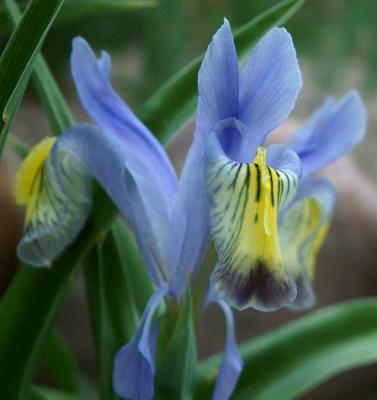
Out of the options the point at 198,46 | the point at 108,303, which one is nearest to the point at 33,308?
the point at 108,303

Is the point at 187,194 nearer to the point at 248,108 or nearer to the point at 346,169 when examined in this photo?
the point at 248,108

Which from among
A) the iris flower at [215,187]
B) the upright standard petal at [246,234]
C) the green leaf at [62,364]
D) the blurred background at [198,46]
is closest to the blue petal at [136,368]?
the iris flower at [215,187]

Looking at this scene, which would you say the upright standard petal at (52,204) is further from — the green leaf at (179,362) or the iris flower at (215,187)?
the green leaf at (179,362)

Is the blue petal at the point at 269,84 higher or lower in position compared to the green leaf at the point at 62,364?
higher

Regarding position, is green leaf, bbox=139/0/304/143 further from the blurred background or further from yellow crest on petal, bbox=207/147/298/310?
the blurred background

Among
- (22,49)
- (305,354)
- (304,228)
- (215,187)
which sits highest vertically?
(22,49)

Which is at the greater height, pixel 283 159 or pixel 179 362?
pixel 283 159

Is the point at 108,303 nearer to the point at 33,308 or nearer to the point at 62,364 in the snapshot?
the point at 33,308
